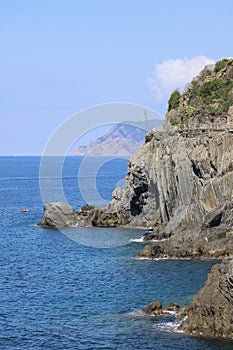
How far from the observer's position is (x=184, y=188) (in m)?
105

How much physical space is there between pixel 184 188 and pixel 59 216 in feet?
85.2

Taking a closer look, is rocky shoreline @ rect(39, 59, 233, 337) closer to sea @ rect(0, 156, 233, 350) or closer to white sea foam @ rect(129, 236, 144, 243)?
white sea foam @ rect(129, 236, 144, 243)

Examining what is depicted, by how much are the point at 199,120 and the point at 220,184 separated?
3873cm

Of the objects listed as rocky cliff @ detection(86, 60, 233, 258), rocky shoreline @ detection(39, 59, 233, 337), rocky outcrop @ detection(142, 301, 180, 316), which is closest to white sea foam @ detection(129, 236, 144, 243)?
rocky shoreline @ detection(39, 59, 233, 337)

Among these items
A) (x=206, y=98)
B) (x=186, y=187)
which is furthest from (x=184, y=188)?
(x=206, y=98)

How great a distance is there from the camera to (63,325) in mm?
59156

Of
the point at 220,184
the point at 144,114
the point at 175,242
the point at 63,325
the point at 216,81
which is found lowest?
the point at 63,325

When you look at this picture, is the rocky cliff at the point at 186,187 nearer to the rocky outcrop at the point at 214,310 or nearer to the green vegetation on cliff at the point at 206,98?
the green vegetation on cliff at the point at 206,98

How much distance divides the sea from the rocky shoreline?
4350 millimetres

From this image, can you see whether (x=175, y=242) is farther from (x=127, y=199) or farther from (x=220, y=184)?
(x=127, y=199)

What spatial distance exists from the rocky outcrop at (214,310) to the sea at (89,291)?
124cm

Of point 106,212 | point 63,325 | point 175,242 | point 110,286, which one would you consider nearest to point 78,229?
point 106,212

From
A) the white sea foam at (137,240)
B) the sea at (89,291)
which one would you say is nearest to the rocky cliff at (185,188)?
the white sea foam at (137,240)

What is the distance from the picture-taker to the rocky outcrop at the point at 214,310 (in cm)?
5447
